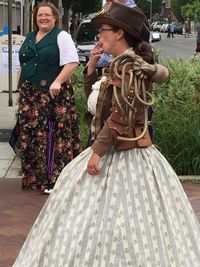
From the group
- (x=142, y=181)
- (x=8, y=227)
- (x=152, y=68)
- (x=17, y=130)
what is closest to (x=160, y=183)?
(x=142, y=181)

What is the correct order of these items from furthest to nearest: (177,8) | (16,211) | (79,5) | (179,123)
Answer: (177,8), (79,5), (179,123), (16,211)

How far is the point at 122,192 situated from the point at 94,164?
0.20 m

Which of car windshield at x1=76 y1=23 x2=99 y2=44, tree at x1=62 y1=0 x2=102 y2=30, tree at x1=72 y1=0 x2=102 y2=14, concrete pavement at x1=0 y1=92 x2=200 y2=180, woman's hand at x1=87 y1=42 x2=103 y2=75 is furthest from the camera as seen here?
tree at x1=72 y1=0 x2=102 y2=14

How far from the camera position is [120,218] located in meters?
3.34

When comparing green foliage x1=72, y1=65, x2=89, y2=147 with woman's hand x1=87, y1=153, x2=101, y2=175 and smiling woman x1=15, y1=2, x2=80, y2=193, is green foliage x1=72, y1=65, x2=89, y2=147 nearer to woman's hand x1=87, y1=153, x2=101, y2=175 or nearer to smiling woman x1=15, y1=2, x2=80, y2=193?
smiling woman x1=15, y1=2, x2=80, y2=193

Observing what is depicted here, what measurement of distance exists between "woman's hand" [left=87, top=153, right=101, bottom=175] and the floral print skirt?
8.08 ft

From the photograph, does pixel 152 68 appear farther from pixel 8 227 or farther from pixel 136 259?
pixel 8 227

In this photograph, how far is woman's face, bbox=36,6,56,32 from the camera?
567 cm

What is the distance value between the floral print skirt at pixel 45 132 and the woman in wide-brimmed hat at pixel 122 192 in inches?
92.4

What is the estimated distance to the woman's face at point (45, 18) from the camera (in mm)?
5668

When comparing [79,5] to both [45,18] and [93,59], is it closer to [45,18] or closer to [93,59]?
[45,18]

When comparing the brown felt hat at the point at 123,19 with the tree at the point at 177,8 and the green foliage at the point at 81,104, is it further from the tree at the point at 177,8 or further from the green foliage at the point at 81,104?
the tree at the point at 177,8

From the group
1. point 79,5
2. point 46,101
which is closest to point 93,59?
point 46,101

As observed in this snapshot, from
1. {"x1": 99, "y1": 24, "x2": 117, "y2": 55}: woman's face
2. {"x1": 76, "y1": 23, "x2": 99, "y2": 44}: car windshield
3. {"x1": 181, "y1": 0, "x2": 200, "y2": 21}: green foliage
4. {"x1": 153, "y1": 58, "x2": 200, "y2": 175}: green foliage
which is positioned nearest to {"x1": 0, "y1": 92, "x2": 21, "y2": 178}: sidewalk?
{"x1": 153, "y1": 58, "x2": 200, "y2": 175}: green foliage
